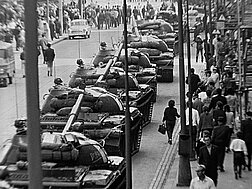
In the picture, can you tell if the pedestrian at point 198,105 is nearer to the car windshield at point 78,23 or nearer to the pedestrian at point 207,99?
the pedestrian at point 207,99

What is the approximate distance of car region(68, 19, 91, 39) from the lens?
46875 mm

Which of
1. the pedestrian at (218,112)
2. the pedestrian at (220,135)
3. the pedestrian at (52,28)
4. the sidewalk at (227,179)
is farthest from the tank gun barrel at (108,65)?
the pedestrian at (52,28)

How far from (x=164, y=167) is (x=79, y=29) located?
2862cm

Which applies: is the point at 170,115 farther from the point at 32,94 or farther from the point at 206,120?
the point at 32,94

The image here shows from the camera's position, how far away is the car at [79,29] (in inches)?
1845

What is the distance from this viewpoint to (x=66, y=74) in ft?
115

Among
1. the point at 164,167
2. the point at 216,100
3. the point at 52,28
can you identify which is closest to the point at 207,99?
the point at 216,100

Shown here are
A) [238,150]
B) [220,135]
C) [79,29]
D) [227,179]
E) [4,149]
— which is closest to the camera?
[4,149]

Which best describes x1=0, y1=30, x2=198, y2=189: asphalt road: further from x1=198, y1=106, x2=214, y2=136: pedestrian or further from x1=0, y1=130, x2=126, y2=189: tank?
x1=198, y1=106, x2=214, y2=136: pedestrian

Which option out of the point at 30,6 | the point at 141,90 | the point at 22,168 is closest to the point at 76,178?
the point at 22,168

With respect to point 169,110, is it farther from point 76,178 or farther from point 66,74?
point 66,74

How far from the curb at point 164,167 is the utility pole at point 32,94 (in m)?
10.8

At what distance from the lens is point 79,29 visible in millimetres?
47562

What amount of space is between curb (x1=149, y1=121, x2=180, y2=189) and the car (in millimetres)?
24495
